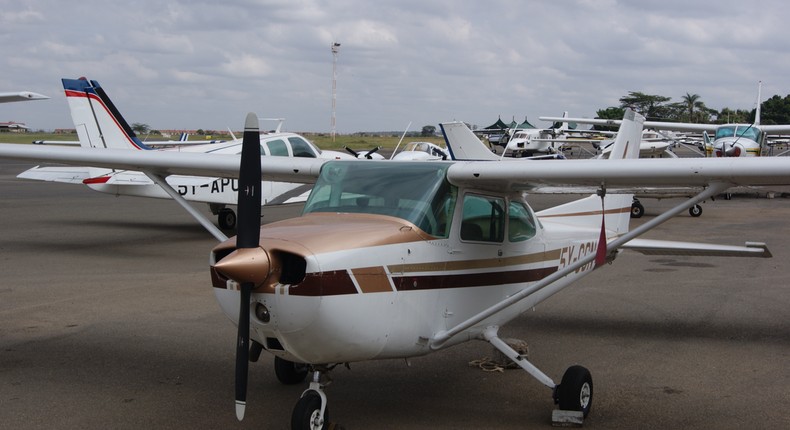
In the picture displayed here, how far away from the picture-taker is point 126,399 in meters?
6.06

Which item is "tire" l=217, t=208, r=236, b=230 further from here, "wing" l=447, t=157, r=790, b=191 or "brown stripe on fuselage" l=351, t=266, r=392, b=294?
"brown stripe on fuselage" l=351, t=266, r=392, b=294

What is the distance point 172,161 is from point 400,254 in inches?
128

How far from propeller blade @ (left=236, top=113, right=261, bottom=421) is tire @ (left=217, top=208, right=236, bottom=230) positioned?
12.4 m

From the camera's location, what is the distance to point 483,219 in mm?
6156

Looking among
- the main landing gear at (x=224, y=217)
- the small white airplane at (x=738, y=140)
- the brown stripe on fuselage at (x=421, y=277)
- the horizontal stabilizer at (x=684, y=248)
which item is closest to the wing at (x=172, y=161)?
the brown stripe on fuselage at (x=421, y=277)

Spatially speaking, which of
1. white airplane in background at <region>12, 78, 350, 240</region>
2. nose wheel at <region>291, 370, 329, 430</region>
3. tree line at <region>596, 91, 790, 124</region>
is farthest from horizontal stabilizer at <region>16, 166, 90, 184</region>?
tree line at <region>596, 91, 790, 124</region>

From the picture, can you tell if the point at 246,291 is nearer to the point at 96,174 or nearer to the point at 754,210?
the point at 96,174

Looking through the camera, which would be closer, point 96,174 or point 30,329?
point 30,329

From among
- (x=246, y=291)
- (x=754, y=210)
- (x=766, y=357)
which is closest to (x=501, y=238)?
(x=246, y=291)

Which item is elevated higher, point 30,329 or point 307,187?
point 307,187

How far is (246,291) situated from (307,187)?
11999mm

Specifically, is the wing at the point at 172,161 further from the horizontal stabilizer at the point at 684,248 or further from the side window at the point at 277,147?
the side window at the point at 277,147

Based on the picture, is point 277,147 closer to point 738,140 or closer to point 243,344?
point 243,344

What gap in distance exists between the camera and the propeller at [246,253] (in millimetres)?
4387
